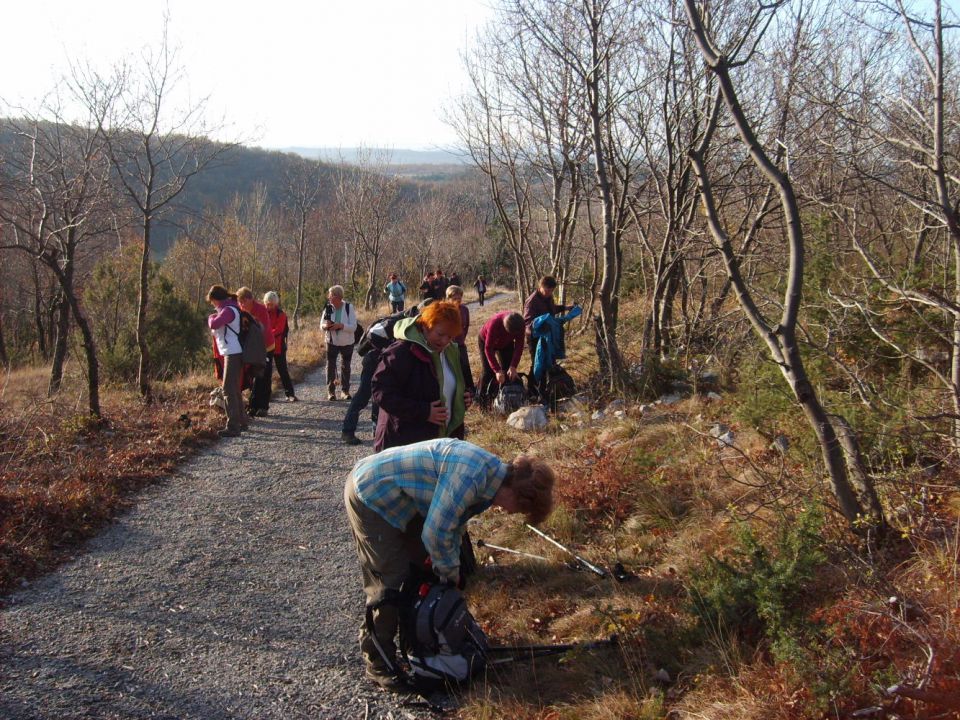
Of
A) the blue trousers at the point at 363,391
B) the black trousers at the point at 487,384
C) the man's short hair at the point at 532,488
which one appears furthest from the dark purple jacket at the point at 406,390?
the black trousers at the point at 487,384

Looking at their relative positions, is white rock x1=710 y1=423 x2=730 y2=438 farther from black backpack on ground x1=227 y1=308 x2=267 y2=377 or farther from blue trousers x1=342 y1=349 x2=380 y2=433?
black backpack on ground x1=227 y1=308 x2=267 y2=377

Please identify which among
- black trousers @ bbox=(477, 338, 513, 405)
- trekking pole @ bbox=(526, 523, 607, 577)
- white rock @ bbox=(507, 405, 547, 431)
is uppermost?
black trousers @ bbox=(477, 338, 513, 405)

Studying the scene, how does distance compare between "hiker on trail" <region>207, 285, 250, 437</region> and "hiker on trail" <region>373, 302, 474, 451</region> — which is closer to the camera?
"hiker on trail" <region>373, 302, 474, 451</region>

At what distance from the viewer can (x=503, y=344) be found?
860cm

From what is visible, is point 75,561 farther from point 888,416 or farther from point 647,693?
point 888,416

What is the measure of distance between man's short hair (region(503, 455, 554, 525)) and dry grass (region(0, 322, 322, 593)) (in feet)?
12.3

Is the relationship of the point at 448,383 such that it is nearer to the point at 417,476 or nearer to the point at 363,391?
the point at 417,476

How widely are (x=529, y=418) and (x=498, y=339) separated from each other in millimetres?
1093

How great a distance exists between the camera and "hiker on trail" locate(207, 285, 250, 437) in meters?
8.49

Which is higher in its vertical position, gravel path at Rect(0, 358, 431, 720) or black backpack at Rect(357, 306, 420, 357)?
black backpack at Rect(357, 306, 420, 357)

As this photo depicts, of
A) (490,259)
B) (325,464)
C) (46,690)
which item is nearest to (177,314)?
(325,464)

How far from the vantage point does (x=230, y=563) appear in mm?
5277

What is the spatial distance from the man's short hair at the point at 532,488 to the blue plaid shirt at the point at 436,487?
8cm

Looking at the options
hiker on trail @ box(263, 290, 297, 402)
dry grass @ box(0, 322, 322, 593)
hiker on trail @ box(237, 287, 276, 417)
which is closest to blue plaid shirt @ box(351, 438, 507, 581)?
dry grass @ box(0, 322, 322, 593)
